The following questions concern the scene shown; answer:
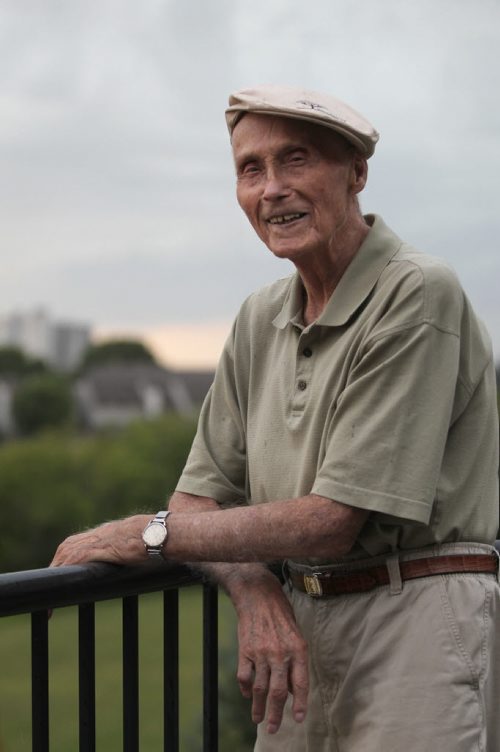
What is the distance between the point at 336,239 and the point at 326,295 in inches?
4.4

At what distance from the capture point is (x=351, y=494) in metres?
2.04

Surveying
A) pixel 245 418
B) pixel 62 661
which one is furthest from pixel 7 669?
pixel 245 418

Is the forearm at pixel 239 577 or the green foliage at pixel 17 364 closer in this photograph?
the forearm at pixel 239 577

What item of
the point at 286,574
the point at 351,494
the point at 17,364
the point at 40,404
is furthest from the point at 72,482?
the point at 351,494

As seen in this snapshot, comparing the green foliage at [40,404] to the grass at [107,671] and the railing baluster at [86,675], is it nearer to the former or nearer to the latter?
the grass at [107,671]

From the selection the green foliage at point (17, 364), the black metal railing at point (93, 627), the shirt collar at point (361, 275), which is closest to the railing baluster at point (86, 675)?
the black metal railing at point (93, 627)

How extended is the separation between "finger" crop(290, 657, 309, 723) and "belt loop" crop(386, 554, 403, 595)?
0.20 metres

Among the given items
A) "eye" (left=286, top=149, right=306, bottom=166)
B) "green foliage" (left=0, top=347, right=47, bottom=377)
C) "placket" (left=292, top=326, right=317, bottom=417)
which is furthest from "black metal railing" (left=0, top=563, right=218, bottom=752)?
"green foliage" (left=0, top=347, right=47, bottom=377)

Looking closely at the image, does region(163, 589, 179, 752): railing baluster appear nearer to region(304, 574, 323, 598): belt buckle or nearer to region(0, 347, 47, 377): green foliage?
region(304, 574, 323, 598): belt buckle

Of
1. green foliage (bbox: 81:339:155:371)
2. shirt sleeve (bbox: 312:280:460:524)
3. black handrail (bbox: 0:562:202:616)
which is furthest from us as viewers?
green foliage (bbox: 81:339:155:371)

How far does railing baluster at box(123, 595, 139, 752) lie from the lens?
217 centimetres

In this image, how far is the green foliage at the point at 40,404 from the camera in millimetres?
95812

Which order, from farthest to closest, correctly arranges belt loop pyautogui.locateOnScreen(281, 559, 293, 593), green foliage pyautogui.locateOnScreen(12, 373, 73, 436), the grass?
green foliage pyautogui.locateOnScreen(12, 373, 73, 436) → the grass → belt loop pyautogui.locateOnScreen(281, 559, 293, 593)

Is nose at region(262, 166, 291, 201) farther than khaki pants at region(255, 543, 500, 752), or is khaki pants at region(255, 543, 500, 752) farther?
nose at region(262, 166, 291, 201)
